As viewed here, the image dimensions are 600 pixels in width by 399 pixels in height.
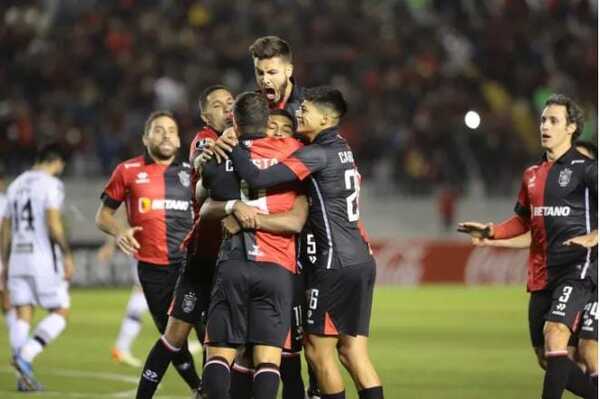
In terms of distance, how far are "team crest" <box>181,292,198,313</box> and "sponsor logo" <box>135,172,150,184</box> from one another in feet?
6.49

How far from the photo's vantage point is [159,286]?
32.7ft

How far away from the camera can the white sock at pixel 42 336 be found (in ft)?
37.0

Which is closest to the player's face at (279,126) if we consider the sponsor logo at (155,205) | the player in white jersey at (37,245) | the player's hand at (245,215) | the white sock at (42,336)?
the player's hand at (245,215)

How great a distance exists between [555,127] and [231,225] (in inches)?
95.5

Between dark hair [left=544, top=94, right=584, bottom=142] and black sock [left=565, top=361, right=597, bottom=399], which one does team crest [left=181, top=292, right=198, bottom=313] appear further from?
dark hair [left=544, top=94, right=584, bottom=142]

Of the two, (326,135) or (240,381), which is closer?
(326,135)

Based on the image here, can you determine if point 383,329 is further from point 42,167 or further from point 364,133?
point 364,133

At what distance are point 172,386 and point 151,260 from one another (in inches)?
58.0

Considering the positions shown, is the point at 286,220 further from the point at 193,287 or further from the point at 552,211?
the point at 552,211

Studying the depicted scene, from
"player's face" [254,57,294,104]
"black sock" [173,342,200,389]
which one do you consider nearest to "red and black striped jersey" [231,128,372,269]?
"player's face" [254,57,294,104]

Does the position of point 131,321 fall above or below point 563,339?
below

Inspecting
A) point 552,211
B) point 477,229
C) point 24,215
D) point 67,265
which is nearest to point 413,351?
point 67,265

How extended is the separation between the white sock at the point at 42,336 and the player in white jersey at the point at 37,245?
21 millimetres

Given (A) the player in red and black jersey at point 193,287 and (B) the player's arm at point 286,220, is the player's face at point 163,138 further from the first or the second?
(B) the player's arm at point 286,220
